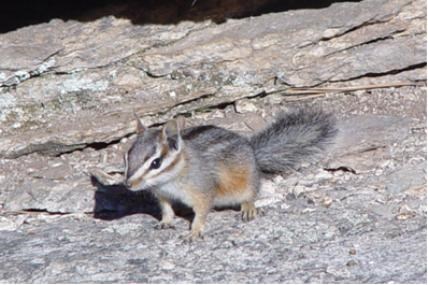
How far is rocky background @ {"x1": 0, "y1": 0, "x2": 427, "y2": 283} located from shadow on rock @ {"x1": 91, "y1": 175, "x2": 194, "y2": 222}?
0.04 ft

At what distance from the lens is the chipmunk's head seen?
20.4 ft

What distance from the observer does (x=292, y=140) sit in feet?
23.6

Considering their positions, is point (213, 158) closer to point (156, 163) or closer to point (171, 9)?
point (156, 163)

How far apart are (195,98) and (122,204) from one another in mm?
878

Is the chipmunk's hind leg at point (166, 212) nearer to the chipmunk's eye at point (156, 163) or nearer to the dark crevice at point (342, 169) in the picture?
the chipmunk's eye at point (156, 163)

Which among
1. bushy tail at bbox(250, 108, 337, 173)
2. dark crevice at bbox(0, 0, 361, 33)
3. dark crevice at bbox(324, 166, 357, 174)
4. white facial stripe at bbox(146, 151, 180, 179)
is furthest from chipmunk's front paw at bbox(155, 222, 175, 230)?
dark crevice at bbox(0, 0, 361, 33)

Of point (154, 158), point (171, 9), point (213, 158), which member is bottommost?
point (213, 158)

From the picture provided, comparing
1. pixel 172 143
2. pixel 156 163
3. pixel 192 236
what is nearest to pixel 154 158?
pixel 156 163

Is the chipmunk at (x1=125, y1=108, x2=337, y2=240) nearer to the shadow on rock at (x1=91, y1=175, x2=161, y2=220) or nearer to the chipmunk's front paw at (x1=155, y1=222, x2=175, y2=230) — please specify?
the chipmunk's front paw at (x1=155, y1=222, x2=175, y2=230)

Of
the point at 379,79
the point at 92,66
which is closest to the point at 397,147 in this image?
the point at 379,79

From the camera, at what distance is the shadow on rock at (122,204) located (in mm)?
7020

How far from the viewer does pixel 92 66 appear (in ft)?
24.2

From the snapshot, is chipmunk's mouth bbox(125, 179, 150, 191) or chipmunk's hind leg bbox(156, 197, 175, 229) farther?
chipmunk's hind leg bbox(156, 197, 175, 229)

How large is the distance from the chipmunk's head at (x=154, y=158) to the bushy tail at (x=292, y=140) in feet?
2.33
